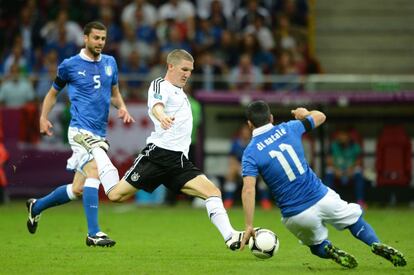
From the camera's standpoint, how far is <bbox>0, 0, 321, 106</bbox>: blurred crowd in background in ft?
64.5

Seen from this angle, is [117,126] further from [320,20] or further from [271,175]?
[271,175]

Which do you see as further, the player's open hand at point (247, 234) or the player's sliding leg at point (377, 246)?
the player's open hand at point (247, 234)

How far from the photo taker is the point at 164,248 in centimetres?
1078

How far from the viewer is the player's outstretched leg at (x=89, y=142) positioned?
35.3 feet

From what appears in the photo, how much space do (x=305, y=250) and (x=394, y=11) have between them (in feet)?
44.6

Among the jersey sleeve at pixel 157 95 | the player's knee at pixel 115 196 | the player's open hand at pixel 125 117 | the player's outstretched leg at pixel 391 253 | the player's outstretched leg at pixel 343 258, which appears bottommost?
the player's outstretched leg at pixel 343 258

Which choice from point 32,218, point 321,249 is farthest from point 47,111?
point 321,249

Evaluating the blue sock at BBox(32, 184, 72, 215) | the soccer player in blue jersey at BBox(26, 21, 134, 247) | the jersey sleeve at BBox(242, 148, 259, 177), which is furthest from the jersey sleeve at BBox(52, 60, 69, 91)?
the jersey sleeve at BBox(242, 148, 259, 177)

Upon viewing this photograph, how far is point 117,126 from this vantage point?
63.6 feet

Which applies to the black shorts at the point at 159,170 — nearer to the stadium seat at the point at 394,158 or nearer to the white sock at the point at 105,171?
the white sock at the point at 105,171

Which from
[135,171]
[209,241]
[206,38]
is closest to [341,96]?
[206,38]

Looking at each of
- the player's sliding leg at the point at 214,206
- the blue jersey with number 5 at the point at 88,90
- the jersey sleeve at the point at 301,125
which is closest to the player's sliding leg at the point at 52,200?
the blue jersey with number 5 at the point at 88,90

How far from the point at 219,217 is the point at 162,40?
37.6 feet

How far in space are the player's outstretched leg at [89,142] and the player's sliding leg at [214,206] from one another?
122cm
